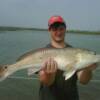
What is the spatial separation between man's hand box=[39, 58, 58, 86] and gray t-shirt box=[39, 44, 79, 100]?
11 centimetres

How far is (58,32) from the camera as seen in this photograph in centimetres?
409

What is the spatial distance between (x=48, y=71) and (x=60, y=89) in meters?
0.31

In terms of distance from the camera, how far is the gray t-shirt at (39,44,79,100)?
158 inches

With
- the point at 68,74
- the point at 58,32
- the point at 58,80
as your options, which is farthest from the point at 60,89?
the point at 58,32

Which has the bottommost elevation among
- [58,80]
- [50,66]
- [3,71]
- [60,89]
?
[60,89]

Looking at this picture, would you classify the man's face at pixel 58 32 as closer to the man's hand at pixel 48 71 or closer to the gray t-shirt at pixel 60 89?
the gray t-shirt at pixel 60 89

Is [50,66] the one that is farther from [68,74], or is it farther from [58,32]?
[58,32]

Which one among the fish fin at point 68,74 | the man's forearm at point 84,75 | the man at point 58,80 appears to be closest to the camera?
the fish fin at point 68,74

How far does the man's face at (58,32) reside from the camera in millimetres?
4070

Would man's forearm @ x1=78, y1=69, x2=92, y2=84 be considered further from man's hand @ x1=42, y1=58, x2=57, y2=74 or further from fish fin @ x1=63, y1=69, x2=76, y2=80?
man's hand @ x1=42, y1=58, x2=57, y2=74

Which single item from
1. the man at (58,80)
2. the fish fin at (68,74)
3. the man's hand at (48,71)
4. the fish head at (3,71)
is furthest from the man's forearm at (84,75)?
the fish head at (3,71)

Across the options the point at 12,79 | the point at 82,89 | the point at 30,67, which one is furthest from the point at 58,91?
the point at 12,79

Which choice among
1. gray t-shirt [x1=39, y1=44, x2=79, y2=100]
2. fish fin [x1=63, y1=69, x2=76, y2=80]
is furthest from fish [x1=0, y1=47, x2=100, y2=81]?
gray t-shirt [x1=39, y1=44, x2=79, y2=100]

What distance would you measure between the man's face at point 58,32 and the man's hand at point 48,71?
338 millimetres
